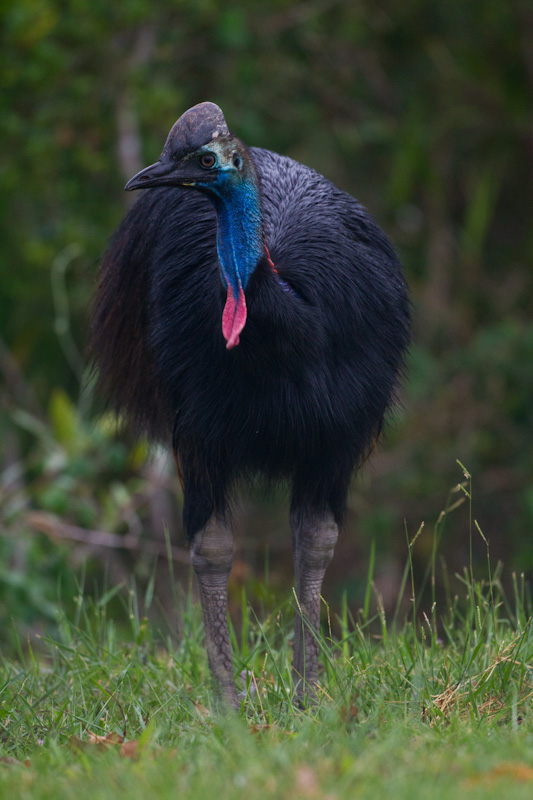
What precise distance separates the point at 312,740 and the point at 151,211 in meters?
1.97

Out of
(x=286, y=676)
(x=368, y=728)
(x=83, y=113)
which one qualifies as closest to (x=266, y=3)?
(x=83, y=113)

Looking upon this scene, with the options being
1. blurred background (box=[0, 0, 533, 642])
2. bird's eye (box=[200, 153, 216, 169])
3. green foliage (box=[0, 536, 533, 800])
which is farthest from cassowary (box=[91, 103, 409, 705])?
blurred background (box=[0, 0, 533, 642])

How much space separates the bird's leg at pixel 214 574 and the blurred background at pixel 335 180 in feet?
6.77

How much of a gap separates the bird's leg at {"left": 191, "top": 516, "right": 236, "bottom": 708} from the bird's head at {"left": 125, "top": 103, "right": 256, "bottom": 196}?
3.47ft

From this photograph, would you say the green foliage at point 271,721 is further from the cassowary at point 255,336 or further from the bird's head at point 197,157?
the bird's head at point 197,157

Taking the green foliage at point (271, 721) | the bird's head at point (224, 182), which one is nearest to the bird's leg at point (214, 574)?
the green foliage at point (271, 721)

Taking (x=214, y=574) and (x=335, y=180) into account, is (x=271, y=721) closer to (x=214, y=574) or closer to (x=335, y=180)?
(x=214, y=574)

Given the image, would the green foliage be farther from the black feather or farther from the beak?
the beak

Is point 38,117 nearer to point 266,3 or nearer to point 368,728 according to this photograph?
point 266,3

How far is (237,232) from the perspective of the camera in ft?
10.4

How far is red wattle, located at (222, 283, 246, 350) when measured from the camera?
10.1ft

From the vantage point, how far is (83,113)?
733cm

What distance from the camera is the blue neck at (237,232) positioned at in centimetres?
316

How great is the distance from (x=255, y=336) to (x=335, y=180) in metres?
6.71
